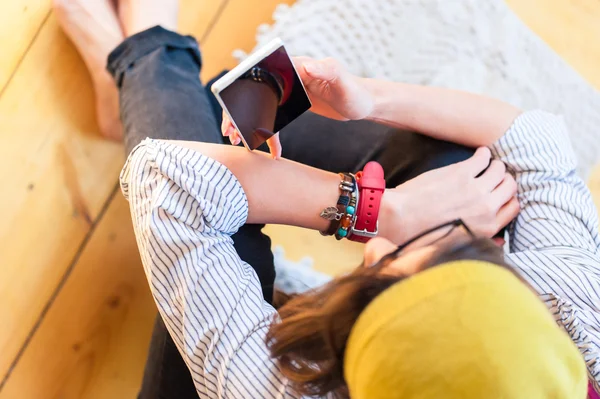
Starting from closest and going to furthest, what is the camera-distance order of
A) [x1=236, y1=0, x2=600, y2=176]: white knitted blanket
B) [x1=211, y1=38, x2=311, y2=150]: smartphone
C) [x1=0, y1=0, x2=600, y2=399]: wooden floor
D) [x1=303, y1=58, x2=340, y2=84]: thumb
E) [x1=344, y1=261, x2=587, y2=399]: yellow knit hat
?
1. [x1=344, y1=261, x2=587, y2=399]: yellow knit hat
2. [x1=211, y1=38, x2=311, y2=150]: smartphone
3. [x1=303, y1=58, x2=340, y2=84]: thumb
4. [x1=0, y1=0, x2=600, y2=399]: wooden floor
5. [x1=236, y1=0, x2=600, y2=176]: white knitted blanket

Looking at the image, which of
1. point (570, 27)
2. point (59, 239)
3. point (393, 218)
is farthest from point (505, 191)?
point (59, 239)

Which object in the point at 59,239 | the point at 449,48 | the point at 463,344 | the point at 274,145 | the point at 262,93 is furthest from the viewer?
the point at 449,48

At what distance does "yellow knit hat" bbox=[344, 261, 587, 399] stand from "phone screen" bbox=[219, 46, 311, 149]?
230mm

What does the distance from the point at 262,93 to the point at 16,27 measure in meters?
0.59

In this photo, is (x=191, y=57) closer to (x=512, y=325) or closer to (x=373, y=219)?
(x=373, y=219)

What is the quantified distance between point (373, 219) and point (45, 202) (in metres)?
0.54

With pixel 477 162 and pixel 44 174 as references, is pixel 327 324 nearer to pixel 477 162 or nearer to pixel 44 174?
pixel 477 162

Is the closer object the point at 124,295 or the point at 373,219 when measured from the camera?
the point at 373,219

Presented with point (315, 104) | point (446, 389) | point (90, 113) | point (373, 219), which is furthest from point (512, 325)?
point (90, 113)

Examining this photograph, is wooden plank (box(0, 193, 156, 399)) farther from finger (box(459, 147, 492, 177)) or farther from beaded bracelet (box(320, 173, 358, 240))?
finger (box(459, 147, 492, 177))

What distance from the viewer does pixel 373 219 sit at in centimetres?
62

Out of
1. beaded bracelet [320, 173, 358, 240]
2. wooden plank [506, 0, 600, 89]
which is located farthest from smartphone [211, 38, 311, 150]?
wooden plank [506, 0, 600, 89]

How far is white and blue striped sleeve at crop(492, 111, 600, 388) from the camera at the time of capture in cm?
53

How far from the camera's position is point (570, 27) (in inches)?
41.2
